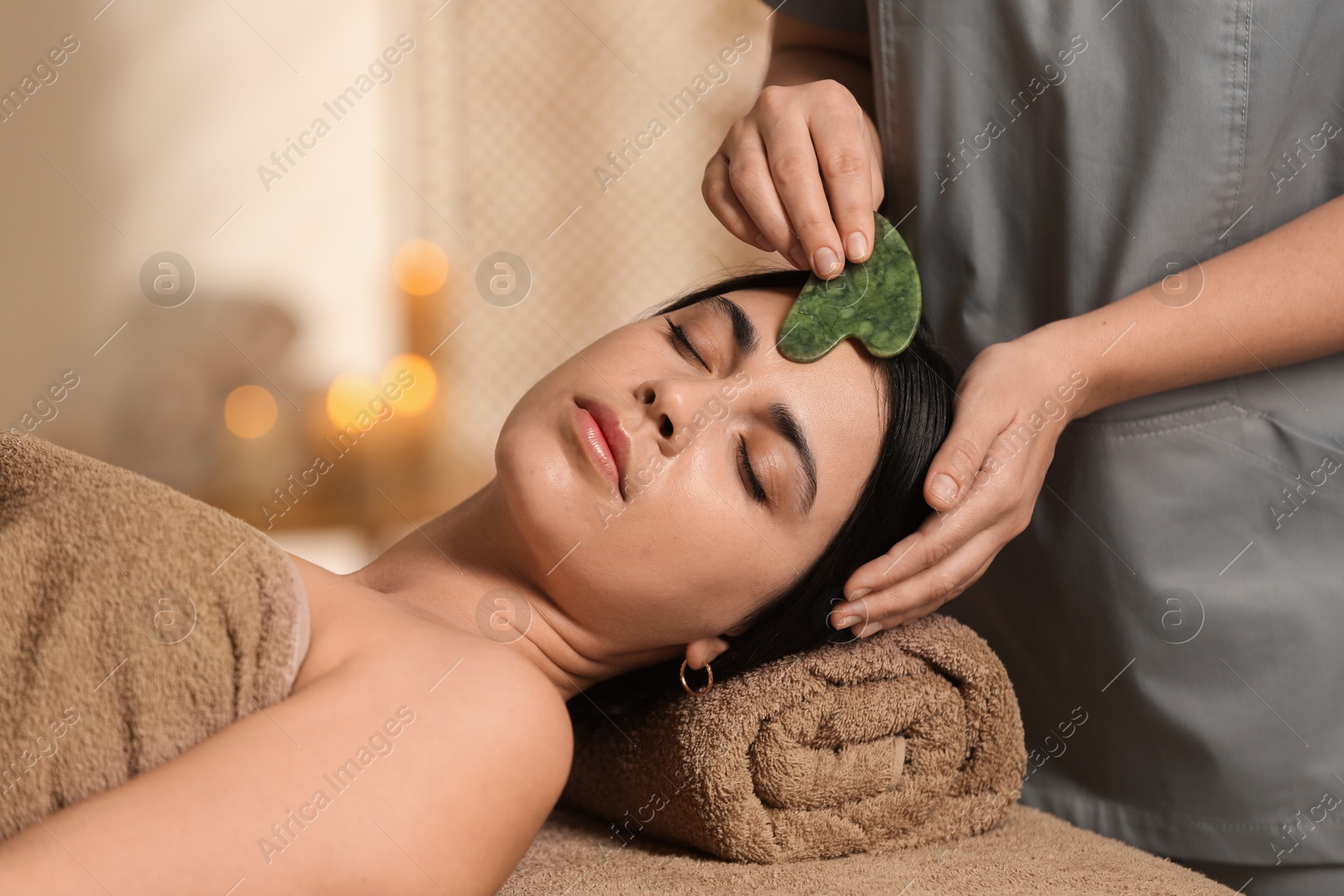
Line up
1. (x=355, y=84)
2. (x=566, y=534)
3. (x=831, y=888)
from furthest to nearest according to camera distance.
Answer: (x=355, y=84) < (x=566, y=534) < (x=831, y=888)

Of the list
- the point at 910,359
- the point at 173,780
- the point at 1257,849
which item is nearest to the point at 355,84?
the point at 910,359

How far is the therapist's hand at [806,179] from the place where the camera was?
1.00 m

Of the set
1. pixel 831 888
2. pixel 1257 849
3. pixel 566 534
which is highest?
pixel 566 534

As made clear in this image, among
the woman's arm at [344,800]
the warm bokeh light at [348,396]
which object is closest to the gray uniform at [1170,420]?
the woman's arm at [344,800]

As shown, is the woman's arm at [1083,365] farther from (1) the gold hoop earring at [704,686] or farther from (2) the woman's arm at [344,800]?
(2) the woman's arm at [344,800]

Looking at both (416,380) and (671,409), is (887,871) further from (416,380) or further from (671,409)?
(416,380)

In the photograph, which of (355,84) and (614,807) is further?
(355,84)

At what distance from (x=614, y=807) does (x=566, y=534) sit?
32cm

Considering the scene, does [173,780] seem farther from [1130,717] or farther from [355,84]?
[355,84]

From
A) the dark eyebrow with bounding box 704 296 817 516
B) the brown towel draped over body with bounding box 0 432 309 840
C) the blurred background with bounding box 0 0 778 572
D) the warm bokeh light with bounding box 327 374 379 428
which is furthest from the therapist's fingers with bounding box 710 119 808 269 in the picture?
the warm bokeh light with bounding box 327 374 379 428

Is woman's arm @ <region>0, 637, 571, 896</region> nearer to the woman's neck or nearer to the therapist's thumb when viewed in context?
the woman's neck

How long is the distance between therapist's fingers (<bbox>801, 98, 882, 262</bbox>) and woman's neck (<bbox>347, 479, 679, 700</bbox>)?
47 centimetres

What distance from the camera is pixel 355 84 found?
3.15m

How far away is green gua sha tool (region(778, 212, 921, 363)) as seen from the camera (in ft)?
→ 3.44
